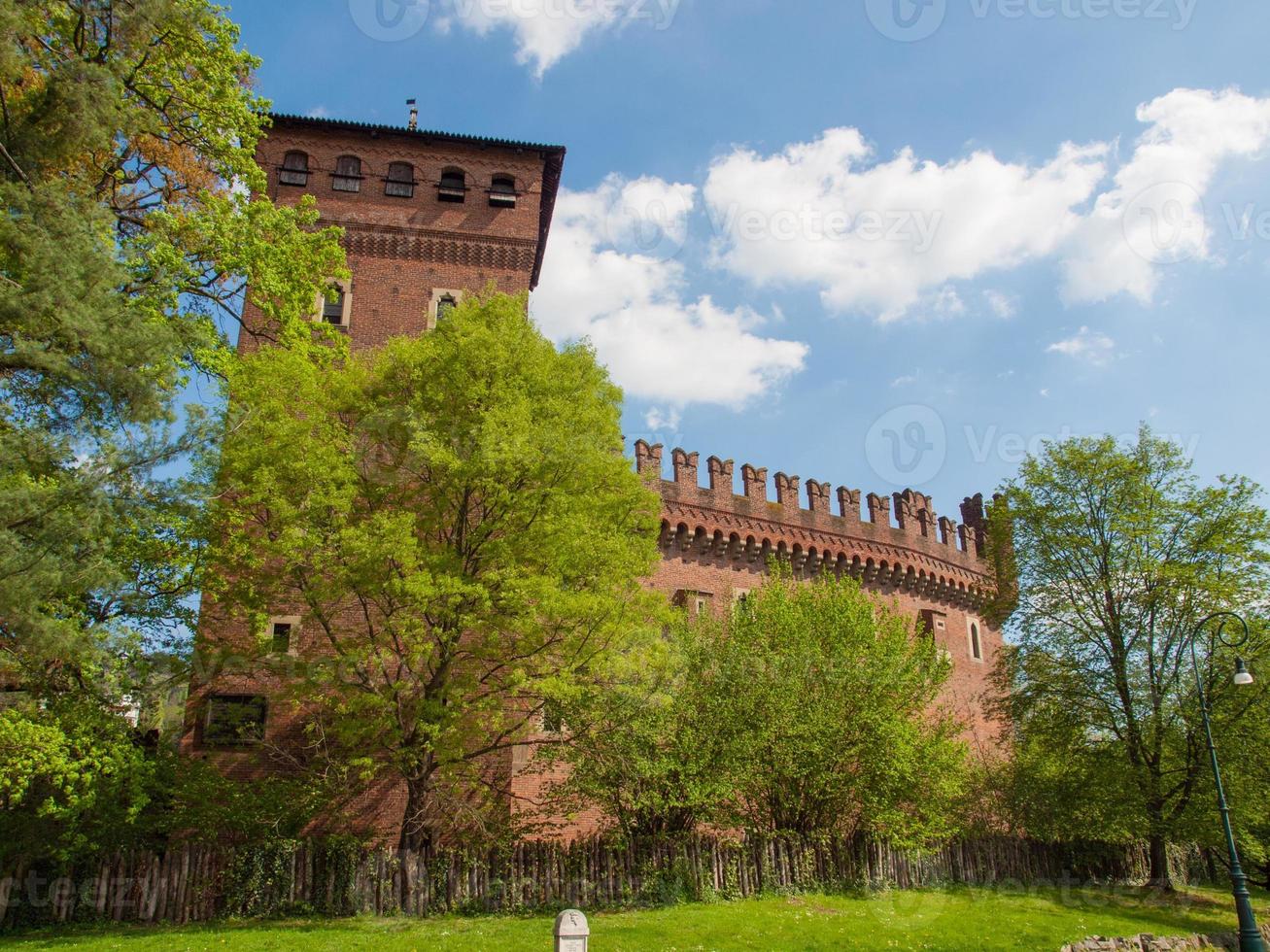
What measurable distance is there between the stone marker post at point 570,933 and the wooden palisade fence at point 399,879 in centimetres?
818

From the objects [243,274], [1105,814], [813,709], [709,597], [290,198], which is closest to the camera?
[243,274]

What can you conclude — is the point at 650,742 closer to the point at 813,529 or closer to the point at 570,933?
the point at 570,933

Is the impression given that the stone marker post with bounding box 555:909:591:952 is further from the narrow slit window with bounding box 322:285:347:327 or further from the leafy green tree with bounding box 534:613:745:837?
the narrow slit window with bounding box 322:285:347:327

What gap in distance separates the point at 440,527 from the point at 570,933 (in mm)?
9075

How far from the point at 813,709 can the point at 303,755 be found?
37.9ft

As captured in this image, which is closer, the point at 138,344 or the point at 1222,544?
the point at 138,344

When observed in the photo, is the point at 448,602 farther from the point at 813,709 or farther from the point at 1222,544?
the point at 1222,544

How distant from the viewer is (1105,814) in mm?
22859

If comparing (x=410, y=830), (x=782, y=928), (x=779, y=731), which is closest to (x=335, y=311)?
(x=410, y=830)

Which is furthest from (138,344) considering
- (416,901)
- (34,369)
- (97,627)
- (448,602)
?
(416,901)

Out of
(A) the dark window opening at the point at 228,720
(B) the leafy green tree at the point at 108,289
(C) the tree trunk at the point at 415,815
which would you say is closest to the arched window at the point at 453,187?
(B) the leafy green tree at the point at 108,289

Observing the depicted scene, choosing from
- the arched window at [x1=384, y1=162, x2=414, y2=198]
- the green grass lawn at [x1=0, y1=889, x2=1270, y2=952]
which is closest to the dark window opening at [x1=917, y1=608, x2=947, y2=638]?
the green grass lawn at [x1=0, y1=889, x2=1270, y2=952]

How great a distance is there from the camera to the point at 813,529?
31844 mm

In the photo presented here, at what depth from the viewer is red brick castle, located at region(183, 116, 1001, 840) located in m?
21.2
